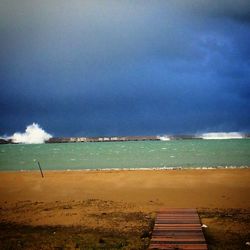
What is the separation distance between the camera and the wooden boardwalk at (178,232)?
22.9 ft

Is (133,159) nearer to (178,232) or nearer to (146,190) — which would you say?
(146,190)

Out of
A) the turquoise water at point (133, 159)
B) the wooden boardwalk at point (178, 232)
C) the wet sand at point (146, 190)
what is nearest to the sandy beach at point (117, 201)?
the wet sand at point (146, 190)

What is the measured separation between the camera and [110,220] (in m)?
11.5

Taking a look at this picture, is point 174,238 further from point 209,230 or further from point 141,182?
point 141,182

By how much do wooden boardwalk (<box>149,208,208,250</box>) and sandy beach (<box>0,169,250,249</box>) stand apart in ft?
2.10

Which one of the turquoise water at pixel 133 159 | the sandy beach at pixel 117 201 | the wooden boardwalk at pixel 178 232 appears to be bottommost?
the wooden boardwalk at pixel 178 232

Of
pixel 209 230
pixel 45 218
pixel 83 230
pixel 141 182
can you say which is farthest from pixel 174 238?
pixel 141 182

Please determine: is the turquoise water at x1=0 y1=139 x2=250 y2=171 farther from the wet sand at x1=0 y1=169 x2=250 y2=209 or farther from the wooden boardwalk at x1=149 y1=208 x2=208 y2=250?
the wooden boardwalk at x1=149 y1=208 x2=208 y2=250

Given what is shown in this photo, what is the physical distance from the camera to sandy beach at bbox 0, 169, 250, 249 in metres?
11.0

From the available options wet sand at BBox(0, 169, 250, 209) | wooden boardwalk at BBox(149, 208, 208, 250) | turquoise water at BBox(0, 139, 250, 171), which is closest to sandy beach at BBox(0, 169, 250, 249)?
wet sand at BBox(0, 169, 250, 209)

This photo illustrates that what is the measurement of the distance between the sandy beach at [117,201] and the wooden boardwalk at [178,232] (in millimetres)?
641

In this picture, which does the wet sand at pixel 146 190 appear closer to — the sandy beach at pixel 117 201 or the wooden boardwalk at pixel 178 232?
the sandy beach at pixel 117 201

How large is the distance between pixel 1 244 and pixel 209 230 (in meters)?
5.89

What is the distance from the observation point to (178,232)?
792 centimetres
